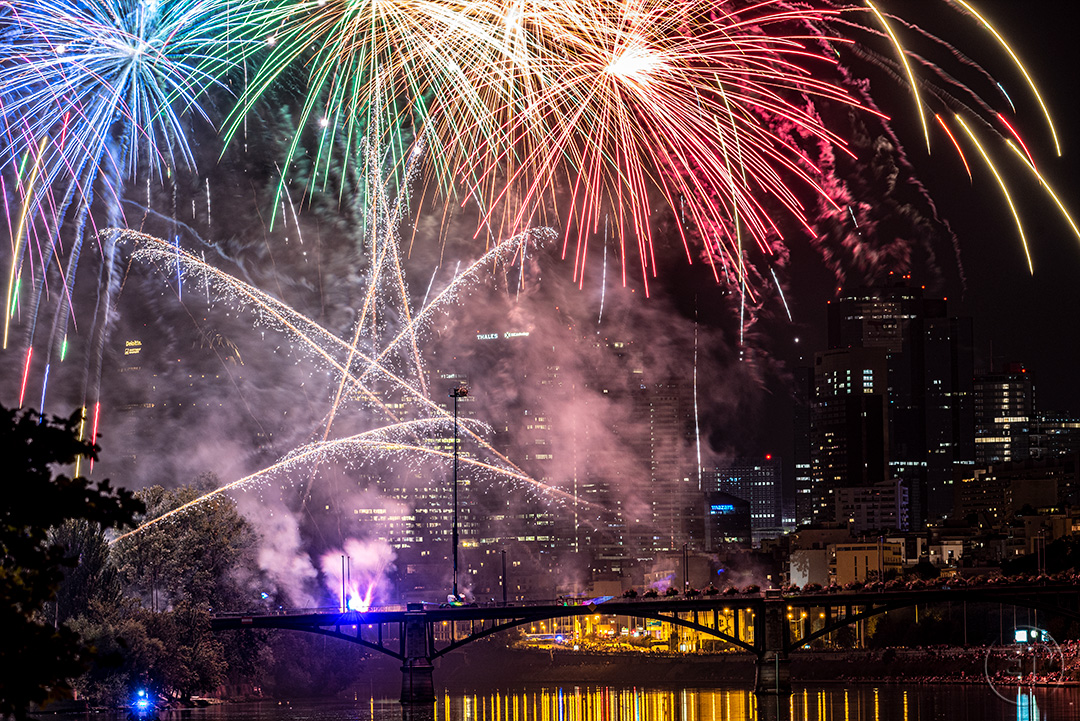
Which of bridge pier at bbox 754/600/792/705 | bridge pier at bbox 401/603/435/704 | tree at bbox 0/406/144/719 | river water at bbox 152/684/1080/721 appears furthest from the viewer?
bridge pier at bbox 754/600/792/705

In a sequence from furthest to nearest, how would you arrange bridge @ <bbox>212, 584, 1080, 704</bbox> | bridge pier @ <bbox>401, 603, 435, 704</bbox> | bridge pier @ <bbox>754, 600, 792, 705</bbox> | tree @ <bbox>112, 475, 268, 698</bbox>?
1. tree @ <bbox>112, 475, 268, 698</bbox>
2. bridge pier @ <bbox>754, 600, 792, 705</bbox>
3. bridge pier @ <bbox>401, 603, 435, 704</bbox>
4. bridge @ <bbox>212, 584, 1080, 704</bbox>

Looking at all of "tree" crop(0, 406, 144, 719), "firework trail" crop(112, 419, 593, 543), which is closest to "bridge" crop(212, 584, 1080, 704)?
"firework trail" crop(112, 419, 593, 543)

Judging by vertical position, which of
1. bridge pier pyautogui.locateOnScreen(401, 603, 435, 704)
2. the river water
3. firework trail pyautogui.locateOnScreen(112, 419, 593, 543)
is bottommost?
the river water

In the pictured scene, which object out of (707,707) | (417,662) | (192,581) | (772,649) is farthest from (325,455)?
(772,649)

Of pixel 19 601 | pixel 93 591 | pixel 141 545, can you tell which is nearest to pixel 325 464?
pixel 141 545

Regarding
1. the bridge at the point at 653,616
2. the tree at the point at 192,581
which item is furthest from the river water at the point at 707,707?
the tree at the point at 192,581

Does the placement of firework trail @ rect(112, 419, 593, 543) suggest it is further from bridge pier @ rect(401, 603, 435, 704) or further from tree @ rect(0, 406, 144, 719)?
tree @ rect(0, 406, 144, 719)

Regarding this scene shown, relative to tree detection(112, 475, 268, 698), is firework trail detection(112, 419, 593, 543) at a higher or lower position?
higher
